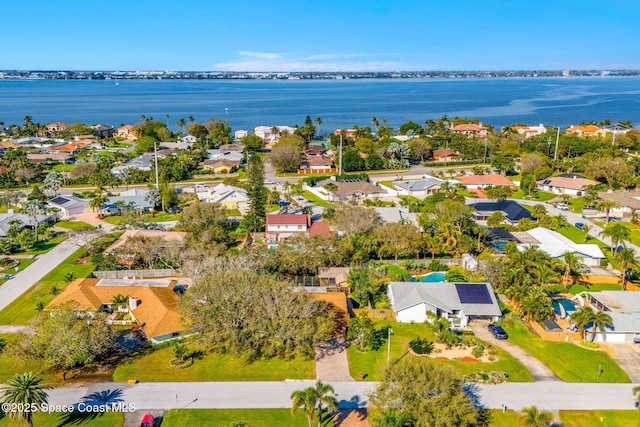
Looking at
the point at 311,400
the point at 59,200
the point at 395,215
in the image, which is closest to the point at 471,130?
the point at 395,215

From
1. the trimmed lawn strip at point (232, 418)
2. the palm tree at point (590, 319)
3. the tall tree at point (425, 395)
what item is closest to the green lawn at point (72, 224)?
the trimmed lawn strip at point (232, 418)

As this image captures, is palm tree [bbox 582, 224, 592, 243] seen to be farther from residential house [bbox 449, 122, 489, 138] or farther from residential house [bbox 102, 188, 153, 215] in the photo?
residential house [bbox 449, 122, 489, 138]

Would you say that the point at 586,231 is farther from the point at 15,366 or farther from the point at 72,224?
the point at 72,224

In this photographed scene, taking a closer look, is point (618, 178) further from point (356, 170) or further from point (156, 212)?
point (156, 212)

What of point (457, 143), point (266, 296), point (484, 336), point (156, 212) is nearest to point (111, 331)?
point (266, 296)

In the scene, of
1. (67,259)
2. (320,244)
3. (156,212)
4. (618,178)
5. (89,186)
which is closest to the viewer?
(320,244)

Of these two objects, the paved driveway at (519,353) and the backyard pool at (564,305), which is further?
the backyard pool at (564,305)

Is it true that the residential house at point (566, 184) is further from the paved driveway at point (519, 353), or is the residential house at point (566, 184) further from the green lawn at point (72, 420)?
the green lawn at point (72, 420)
